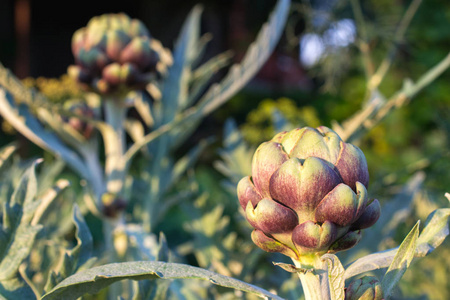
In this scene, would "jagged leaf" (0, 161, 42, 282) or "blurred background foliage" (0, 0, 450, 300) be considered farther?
"blurred background foliage" (0, 0, 450, 300)

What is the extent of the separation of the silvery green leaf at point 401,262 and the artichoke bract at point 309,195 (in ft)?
0.11

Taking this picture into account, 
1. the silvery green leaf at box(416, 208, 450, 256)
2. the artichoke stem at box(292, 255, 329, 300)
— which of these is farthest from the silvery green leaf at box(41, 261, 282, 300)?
the silvery green leaf at box(416, 208, 450, 256)

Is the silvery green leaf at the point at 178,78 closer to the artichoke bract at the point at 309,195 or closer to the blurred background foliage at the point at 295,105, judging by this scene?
the blurred background foliage at the point at 295,105

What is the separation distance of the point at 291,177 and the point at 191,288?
0.39 meters

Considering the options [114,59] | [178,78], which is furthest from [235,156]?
[114,59]

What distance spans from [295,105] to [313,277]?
4632mm

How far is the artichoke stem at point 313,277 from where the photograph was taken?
1.43 feet

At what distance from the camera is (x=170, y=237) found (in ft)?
8.02

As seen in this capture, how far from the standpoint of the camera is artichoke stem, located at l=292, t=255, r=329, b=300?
43 centimetres

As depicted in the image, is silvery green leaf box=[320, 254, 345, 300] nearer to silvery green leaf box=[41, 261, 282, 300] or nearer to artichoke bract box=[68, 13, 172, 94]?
silvery green leaf box=[41, 261, 282, 300]

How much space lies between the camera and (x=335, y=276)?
42cm

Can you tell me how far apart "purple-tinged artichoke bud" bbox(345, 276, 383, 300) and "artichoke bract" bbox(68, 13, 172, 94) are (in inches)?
24.5

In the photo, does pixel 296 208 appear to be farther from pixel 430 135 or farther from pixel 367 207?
pixel 430 135

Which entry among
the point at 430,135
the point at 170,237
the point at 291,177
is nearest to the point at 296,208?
the point at 291,177
